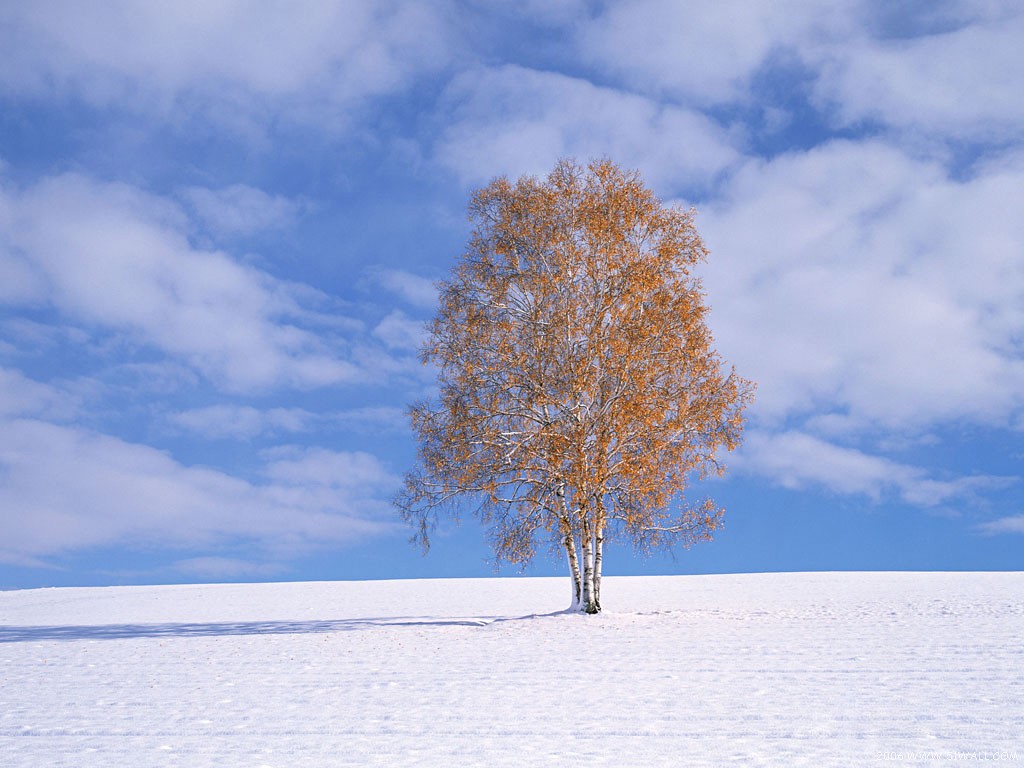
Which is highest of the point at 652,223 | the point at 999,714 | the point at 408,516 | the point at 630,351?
the point at 652,223

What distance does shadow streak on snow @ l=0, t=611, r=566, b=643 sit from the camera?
2378 centimetres

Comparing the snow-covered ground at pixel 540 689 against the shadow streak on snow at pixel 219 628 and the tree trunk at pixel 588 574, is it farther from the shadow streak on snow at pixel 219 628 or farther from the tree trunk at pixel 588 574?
the tree trunk at pixel 588 574

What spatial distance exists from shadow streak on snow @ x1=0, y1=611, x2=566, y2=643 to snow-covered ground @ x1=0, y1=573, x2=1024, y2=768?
163mm

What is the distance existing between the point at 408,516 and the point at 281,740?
46.1ft

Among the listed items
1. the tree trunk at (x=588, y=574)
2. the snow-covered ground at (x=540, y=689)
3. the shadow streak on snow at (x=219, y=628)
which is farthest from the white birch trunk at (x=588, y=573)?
the shadow streak on snow at (x=219, y=628)

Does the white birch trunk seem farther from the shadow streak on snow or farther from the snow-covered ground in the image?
the shadow streak on snow

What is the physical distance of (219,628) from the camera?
25922 mm

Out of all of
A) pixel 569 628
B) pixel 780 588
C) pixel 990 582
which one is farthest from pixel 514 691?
pixel 990 582

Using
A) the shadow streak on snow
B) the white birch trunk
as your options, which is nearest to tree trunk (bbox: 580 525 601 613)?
the white birch trunk

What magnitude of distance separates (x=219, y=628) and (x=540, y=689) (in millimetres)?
16154

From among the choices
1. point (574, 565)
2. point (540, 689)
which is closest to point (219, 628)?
point (574, 565)

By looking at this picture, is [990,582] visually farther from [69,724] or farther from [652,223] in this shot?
[69,724]

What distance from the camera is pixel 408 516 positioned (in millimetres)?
24281

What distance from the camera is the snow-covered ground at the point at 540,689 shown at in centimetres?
946
